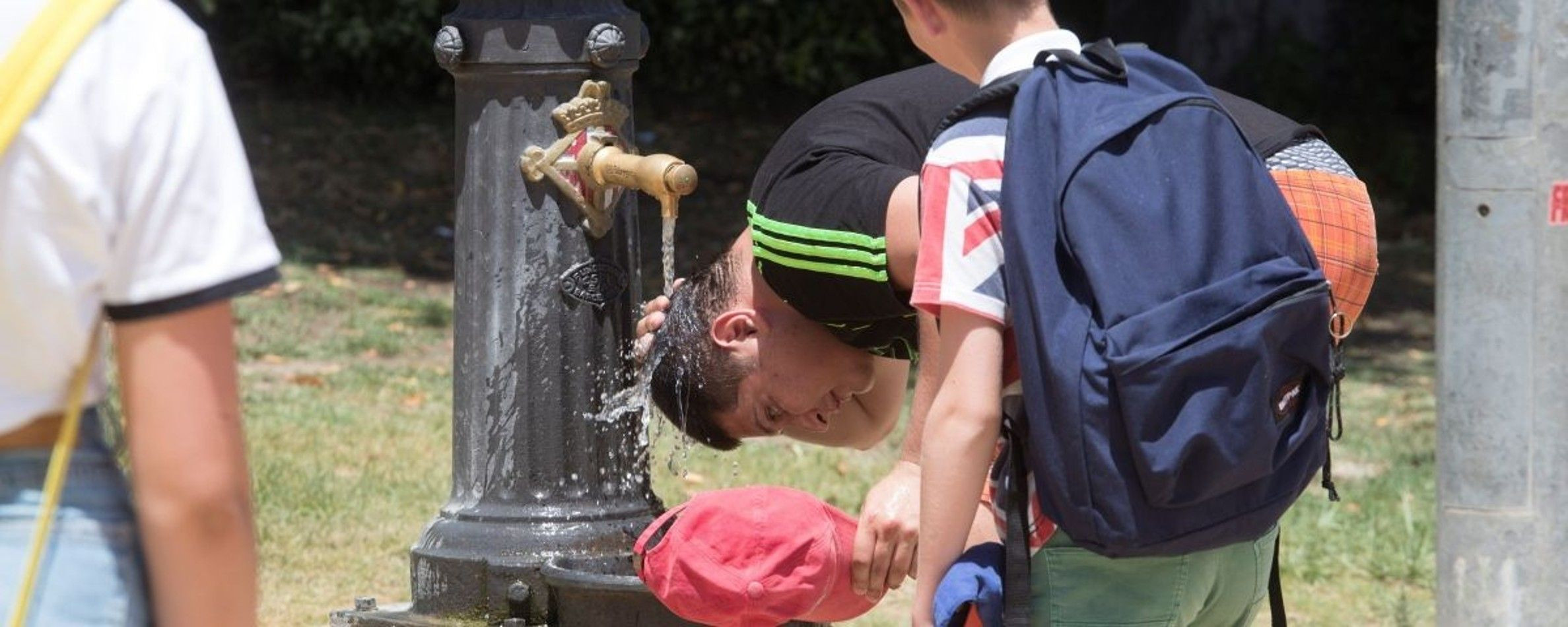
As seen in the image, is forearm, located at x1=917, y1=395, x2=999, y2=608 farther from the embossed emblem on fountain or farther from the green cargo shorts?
the embossed emblem on fountain

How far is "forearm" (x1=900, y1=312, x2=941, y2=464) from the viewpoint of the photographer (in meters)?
2.73

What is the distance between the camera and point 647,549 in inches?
121

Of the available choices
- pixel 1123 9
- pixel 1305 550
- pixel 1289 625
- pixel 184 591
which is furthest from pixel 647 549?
pixel 1123 9

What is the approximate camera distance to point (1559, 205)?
Result: 3.52 metres

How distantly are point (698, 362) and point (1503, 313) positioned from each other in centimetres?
135

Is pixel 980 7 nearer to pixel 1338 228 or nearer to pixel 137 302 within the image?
pixel 1338 228

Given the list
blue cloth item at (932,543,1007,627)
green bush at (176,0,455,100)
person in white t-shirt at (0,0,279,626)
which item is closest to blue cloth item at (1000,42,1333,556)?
blue cloth item at (932,543,1007,627)

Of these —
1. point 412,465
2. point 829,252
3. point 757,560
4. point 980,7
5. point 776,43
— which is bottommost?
point 412,465

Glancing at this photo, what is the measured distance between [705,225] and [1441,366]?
788cm

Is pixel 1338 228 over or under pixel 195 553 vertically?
over

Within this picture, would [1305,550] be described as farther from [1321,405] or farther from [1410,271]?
[1410,271]

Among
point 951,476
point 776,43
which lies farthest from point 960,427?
point 776,43

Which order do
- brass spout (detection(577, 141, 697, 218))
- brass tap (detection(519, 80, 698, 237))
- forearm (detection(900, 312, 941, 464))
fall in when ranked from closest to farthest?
1. forearm (detection(900, 312, 941, 464))
2. brass spout (detection(577, 141, 697, 218))
3. brass tap (detection(519, 80, 698, 237))

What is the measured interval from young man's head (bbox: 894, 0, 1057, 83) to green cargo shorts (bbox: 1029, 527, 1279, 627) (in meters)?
0.59
